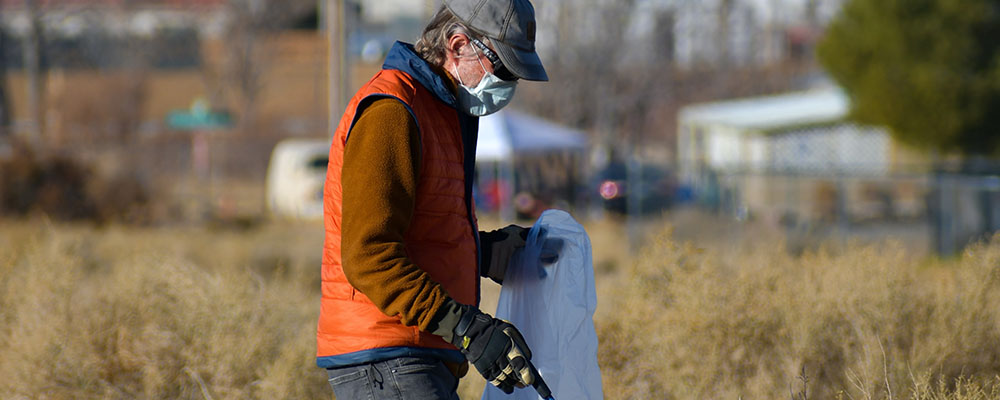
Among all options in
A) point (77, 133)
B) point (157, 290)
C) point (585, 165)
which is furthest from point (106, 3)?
point (157, 290)

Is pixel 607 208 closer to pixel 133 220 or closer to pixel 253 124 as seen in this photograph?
pixel 133 220

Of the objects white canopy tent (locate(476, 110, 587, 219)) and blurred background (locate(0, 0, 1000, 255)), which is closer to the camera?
blurred background (locate(0, 0, 1000, 255))

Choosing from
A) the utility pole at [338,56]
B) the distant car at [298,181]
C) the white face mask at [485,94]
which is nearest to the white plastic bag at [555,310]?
the white face mask at [485,94]

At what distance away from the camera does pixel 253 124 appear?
136ft

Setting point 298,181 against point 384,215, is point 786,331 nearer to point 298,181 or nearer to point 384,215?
point 384,215

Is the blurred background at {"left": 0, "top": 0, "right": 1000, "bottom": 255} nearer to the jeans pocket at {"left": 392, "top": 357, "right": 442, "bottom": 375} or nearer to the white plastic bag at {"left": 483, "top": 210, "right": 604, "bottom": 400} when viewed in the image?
the white plastic bag at {"left": 483, "top": 210, "right": 604, "bottom": 400}

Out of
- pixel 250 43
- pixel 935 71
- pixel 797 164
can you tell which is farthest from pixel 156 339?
pixel 250 43

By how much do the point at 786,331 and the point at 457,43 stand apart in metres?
2.67

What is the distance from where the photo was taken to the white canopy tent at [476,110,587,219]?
17516 millimetres

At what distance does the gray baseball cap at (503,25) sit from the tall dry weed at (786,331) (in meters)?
2.26

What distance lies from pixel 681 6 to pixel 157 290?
24.4m

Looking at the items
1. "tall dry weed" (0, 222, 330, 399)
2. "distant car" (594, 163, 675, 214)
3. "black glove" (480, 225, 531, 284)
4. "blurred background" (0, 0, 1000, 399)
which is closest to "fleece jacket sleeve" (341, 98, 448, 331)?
"black glove" (480, 225, 531, 284)

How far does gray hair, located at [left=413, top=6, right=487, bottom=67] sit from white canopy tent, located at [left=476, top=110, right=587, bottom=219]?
1361 cm

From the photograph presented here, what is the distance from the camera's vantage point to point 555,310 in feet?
11.2
